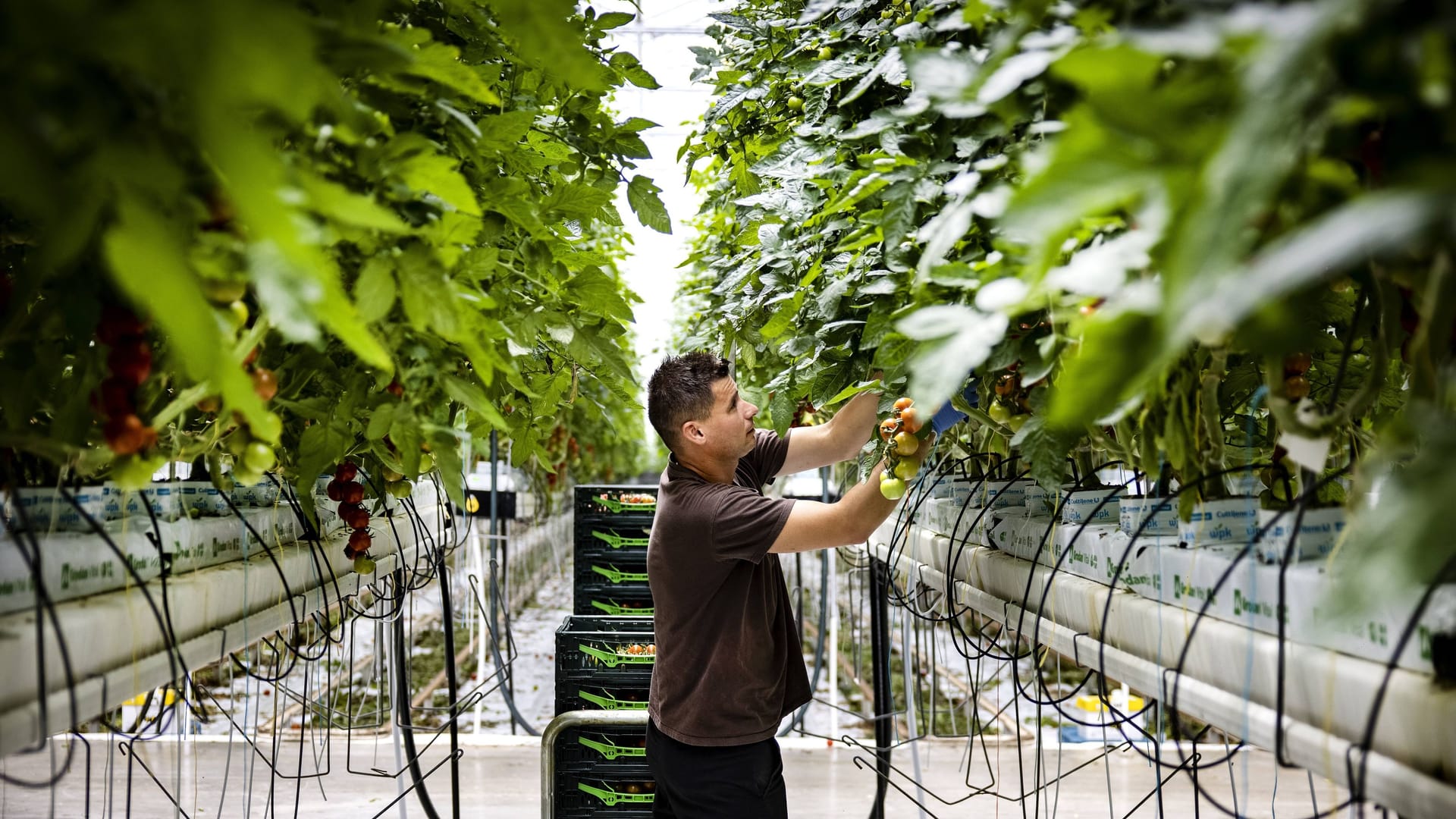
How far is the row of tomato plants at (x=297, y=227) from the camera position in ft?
1.41

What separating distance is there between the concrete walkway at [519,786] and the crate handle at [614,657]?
1194 millimetres

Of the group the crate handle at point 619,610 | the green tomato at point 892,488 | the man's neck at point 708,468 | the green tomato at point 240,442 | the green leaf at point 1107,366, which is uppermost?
the green leaf at point 1107,366

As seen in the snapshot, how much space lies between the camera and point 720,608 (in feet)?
6.11

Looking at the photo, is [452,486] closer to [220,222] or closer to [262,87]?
[220,222]

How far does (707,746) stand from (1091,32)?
1.50m

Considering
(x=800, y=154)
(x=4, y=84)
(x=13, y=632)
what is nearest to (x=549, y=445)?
(x=800, y=154)

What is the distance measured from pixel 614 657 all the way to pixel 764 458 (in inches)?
25.0

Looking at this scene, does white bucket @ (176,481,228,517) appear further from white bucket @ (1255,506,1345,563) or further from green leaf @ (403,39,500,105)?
white bucket @ (1255,506,1345,563)

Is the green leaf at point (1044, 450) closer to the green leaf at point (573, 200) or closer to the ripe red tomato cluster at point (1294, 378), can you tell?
the ripe red tomato cluster at point (1294, 378)

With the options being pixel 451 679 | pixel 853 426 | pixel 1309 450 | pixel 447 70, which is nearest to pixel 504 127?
pixel 447 70

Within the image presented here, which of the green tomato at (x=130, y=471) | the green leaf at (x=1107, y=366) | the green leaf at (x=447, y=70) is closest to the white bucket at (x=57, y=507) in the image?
the green tomato at (x=130, y=471)

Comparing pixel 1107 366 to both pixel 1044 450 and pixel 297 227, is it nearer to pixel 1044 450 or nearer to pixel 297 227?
pixel 297 227

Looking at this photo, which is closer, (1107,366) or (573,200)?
(1107,366)

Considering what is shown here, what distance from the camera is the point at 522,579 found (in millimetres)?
7273
